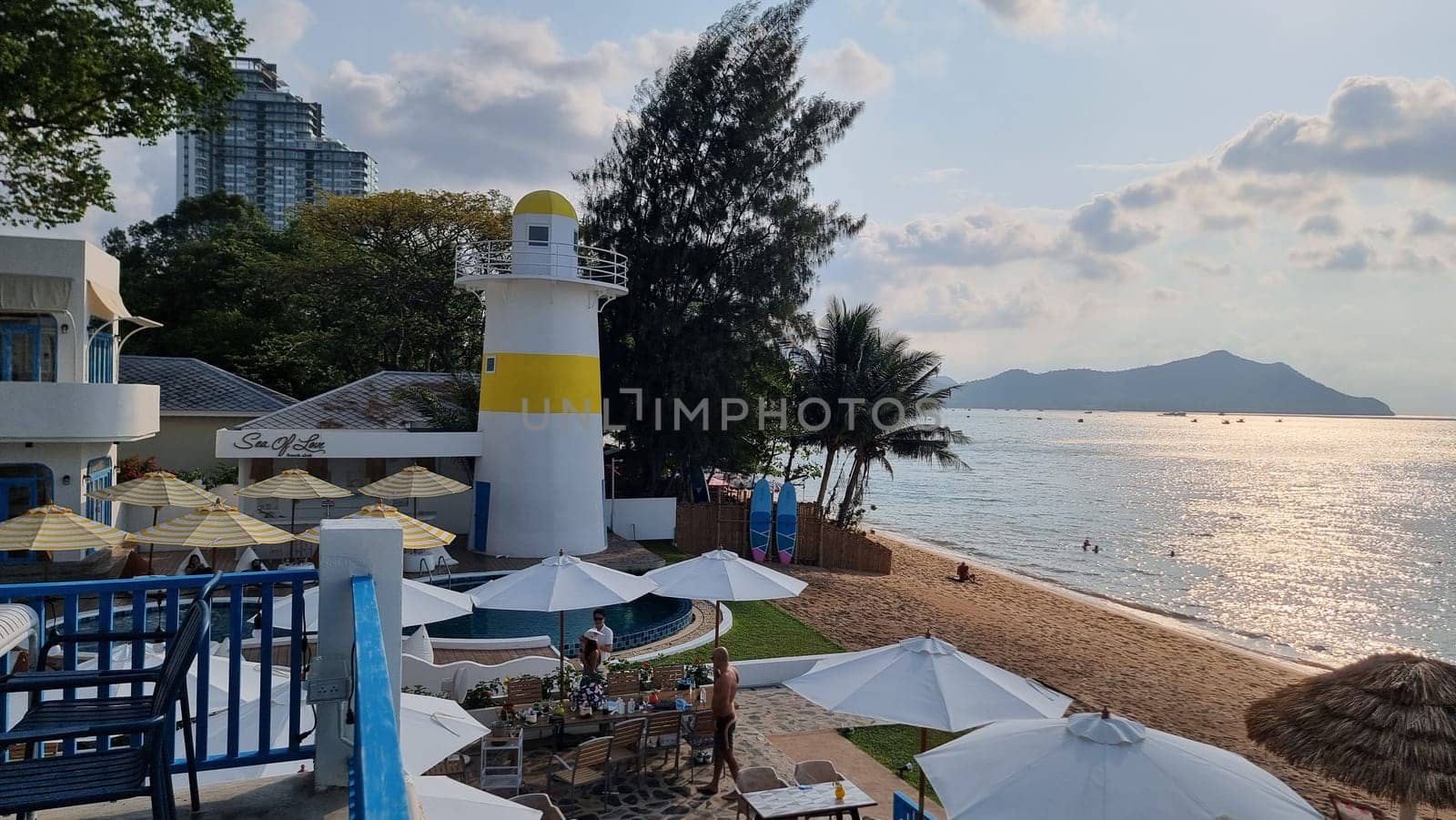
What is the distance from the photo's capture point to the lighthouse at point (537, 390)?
22062 millimetres

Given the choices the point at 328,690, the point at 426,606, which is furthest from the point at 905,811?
the point at 426,606

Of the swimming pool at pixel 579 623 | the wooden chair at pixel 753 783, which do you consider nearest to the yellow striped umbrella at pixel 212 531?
the swimming pool at pixel 579 623

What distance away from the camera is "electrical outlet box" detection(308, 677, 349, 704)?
138 inches

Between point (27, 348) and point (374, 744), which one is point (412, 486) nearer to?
point (27, 348)

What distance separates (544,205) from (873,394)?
12096mm

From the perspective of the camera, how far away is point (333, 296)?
33750 millimetres

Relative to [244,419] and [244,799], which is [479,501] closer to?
[244,419]

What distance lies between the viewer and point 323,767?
12.3 feet

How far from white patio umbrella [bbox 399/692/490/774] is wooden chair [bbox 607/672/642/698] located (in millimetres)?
3181

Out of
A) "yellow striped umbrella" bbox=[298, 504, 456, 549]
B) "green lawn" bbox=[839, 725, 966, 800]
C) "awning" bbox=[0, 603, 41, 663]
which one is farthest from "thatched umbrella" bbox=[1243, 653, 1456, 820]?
"yellow striped umbrella" bbox=[298, 504, 456, 549]

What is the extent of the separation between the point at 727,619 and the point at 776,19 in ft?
63.7

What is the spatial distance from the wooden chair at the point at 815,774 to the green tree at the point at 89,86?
1613 cm

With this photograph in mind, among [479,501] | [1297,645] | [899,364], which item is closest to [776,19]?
[899,364]

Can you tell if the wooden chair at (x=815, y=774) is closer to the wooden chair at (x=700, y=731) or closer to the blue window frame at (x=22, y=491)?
the wooden chair at (x=700, y=731)
